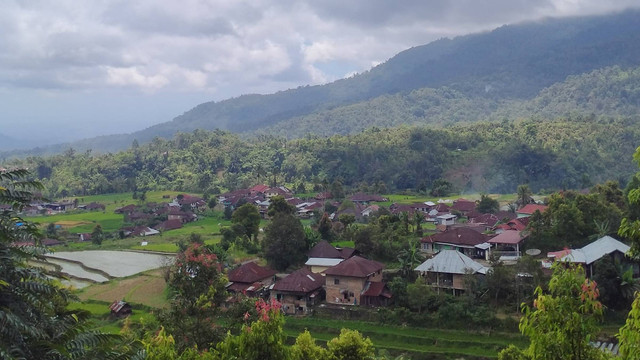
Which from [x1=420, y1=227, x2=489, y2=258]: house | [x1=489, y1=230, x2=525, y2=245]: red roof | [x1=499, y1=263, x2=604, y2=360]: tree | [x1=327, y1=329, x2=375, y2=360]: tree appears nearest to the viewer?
[x1=499, y1=263, x2=604, y2=360]: tree

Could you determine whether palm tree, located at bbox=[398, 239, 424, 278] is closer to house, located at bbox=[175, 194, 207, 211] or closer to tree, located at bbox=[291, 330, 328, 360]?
tree, located at bbox=[291, 330, 328, 360]

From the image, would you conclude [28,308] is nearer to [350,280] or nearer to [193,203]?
[350,280]

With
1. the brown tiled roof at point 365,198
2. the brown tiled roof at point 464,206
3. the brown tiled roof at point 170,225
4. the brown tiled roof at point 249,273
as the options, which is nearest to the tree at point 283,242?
the brown tiled roof at point 249,273

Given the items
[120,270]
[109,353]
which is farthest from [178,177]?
[109,353]

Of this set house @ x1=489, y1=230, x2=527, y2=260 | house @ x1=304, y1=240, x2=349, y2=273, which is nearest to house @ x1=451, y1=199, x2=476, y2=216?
house @ x1=489, y1=230, x2=527, y2=260

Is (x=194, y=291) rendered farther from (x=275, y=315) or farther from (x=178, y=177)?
(x=178, y=177)

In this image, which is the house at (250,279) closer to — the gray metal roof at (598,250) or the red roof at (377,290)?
the red roof at (377,290)
